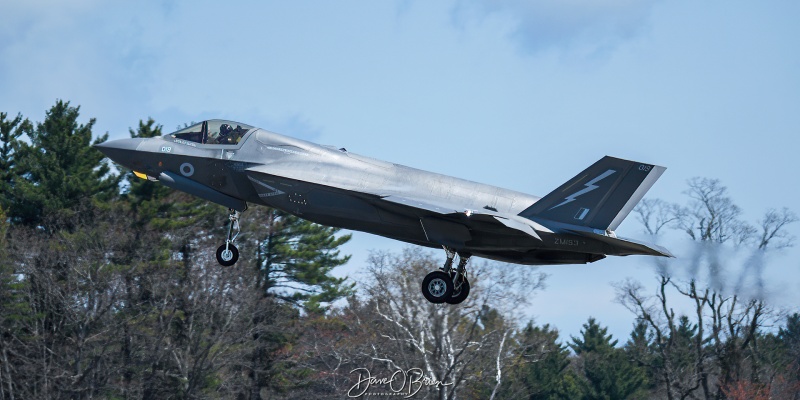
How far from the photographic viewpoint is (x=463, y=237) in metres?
25.9

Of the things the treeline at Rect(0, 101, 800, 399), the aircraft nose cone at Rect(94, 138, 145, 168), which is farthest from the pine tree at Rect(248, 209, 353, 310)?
the aircraft nose cone at Rect(94, 138, 145, 168)

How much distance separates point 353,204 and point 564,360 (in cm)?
4873

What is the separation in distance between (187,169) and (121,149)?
1.85m

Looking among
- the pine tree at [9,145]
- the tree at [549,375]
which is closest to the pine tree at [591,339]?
the tree at [549,375]

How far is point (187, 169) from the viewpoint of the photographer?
27844mm

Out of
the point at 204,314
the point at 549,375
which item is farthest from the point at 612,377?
the point at 204,314

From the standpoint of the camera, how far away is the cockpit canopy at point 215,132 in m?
28.0

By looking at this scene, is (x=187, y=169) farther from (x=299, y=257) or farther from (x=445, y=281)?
(x=299, y=257)

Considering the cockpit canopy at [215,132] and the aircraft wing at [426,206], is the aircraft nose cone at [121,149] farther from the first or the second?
the aircraft wing at [426,206]

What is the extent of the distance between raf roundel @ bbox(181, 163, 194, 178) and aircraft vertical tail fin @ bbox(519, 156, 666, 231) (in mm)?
8767

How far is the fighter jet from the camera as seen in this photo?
2516cm

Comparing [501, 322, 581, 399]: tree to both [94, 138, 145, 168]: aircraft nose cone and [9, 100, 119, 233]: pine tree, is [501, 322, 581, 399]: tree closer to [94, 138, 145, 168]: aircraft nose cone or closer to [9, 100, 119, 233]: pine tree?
[9, 100, 119, 233]: pine tree

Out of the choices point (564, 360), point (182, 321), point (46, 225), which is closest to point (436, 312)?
point (182, 321)

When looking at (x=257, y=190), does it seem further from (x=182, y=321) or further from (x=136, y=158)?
(x=182, y=321)
